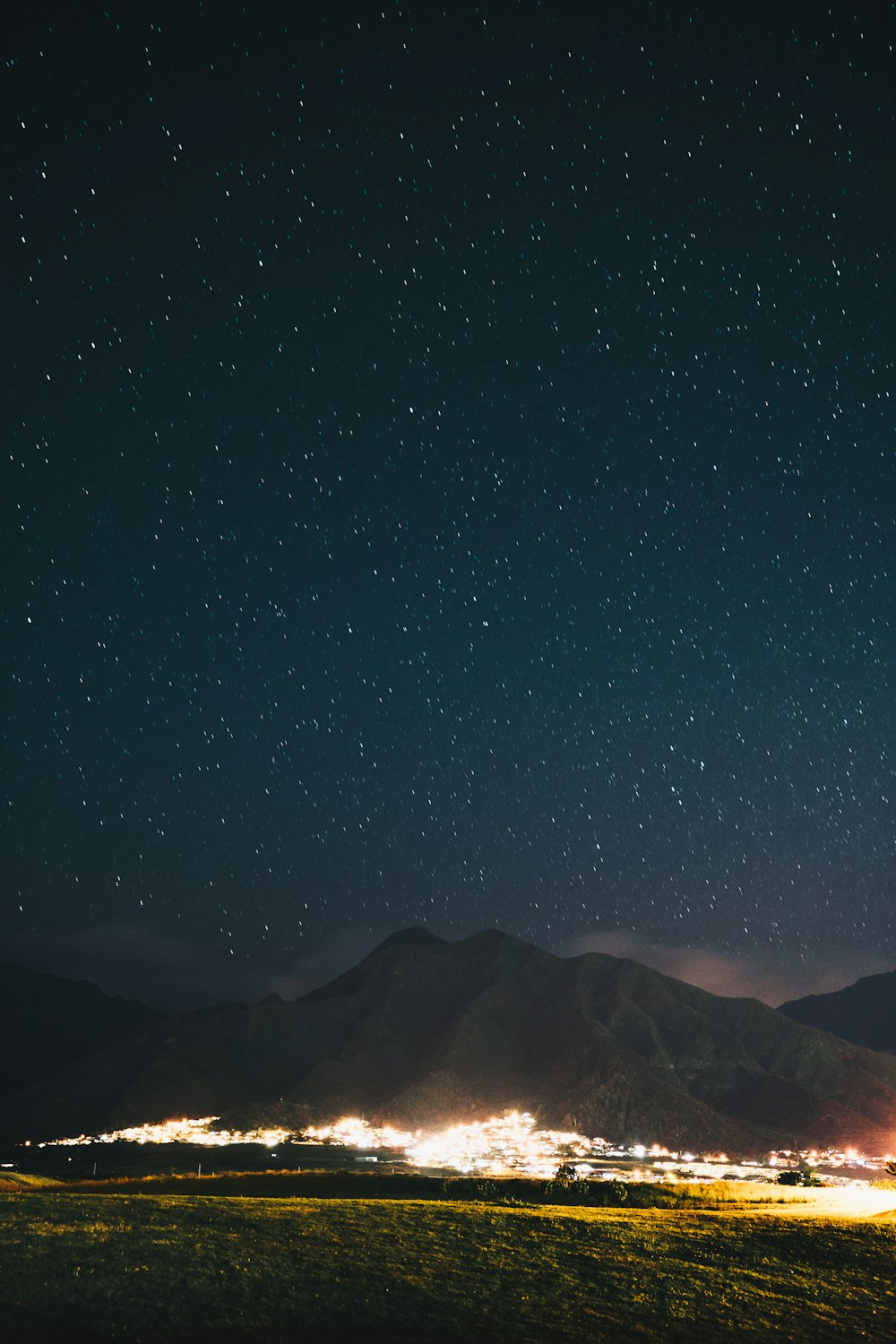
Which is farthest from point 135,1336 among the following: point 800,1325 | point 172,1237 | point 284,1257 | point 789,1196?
point 789,1196

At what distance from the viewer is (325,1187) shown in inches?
2319

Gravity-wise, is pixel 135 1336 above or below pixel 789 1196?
above

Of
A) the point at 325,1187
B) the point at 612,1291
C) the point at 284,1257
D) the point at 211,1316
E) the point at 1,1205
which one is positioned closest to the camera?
the point at 211,1316

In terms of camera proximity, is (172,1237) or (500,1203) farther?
(500,1203)

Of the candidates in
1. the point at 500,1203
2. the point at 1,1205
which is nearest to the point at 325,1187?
the point at 500,1203

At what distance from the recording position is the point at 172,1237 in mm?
33688

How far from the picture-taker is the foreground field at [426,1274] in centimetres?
2564

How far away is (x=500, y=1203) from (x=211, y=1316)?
24.6 metres

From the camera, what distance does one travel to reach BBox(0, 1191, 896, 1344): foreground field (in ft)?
84.1

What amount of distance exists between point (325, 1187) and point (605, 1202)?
740 inches

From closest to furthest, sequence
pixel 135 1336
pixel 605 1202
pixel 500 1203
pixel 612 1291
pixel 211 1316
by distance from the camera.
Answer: pixel 135 1336 → pixel 211 1316 → pixel 612 1291 → pixel 500 1203 → pixel 605 1202

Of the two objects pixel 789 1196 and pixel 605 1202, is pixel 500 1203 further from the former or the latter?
pixel 789 1196

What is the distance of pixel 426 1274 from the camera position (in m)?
30.2

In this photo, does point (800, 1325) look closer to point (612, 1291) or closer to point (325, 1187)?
point (612, 1291)
